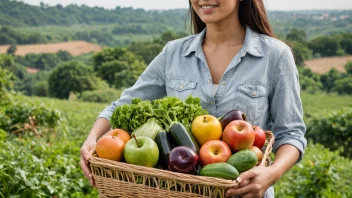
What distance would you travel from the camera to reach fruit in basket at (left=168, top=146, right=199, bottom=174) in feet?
6.31

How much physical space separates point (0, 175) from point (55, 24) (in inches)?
2685

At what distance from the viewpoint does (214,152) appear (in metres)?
2.03

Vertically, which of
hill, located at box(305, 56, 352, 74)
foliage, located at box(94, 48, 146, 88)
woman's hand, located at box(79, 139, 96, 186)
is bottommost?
foliage, located at box(94, 48, 146, 88)

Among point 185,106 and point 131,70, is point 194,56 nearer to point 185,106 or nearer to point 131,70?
point 185,106

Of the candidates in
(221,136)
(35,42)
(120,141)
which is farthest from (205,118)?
(35,42)

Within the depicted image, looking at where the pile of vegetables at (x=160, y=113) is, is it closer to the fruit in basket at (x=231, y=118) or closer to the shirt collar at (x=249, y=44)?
the fruit in basket at (x=231, y=118)

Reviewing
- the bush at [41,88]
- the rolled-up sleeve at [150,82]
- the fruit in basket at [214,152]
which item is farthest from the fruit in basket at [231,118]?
the bush at [41,88]

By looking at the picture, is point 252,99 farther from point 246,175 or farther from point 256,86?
point 246,175

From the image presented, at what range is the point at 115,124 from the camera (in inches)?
94.3

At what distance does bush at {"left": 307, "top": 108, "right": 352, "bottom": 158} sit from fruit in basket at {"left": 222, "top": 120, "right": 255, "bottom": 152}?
28.5ft

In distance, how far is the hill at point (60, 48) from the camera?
188 feet

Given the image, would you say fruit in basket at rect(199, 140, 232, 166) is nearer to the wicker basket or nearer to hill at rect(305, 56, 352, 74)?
the wicker basket

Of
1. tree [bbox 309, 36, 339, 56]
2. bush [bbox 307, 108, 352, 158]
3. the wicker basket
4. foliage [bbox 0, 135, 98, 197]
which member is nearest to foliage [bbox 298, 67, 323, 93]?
tree [bbox 309, 36, 339, 56]

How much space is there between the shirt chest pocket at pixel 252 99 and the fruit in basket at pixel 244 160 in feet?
1.62
